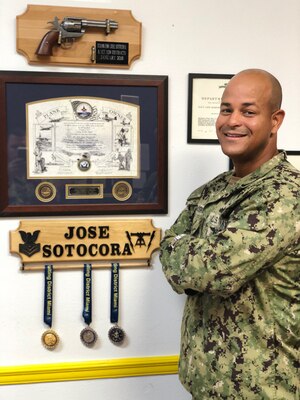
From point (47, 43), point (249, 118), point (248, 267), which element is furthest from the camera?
point (47, 43)

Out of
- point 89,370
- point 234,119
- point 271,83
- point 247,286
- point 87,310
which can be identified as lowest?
point 89,370

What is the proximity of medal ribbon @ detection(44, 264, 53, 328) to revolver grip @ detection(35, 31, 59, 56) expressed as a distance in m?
0.79

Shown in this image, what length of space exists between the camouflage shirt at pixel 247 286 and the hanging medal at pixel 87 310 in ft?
1.66

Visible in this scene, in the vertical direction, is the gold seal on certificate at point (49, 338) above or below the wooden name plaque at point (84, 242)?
below

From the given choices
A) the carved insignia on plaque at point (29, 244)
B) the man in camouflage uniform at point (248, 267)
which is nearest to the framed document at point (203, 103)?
the man in camouflage uniform at point (248, 267)

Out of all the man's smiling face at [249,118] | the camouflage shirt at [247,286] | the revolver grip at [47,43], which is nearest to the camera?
the camouflage shirt at [247,286]

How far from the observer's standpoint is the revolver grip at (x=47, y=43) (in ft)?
5.26

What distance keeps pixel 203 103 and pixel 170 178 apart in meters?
0.32

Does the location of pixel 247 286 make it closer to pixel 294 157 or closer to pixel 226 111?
pixel 226 111

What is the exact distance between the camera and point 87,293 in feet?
5.68

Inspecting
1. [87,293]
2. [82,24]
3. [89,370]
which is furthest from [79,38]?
[89,370]

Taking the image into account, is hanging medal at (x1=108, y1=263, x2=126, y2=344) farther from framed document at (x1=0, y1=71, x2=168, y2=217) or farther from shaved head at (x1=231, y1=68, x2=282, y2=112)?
shaved head at (x1=231, y1=68, x2=282, y2=112)

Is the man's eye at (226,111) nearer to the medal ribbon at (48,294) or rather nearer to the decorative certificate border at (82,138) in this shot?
the decorative certificate border at (82,138)

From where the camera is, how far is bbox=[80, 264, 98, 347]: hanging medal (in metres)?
1.73
